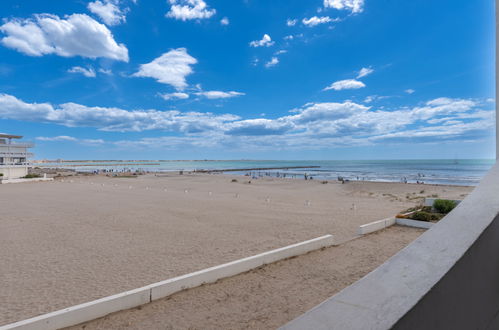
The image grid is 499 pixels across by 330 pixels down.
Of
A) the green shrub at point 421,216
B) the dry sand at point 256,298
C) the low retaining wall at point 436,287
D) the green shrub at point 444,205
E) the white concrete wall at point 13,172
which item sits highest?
the white concrete wall at point 13,172

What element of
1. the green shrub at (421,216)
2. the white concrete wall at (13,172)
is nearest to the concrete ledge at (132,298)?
the green shrub at (421,216)

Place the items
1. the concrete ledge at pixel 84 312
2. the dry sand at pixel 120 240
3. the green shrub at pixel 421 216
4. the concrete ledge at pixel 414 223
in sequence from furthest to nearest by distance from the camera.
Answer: the green shrub at pixel 421 216, the concrete ledge at pixel 414 223, the dry sand at pixel 120 240, the concrete ledge at pixel 84 312

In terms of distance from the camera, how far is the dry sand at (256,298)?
14.2ft

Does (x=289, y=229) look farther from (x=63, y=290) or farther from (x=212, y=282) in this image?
(x=63, y=290)

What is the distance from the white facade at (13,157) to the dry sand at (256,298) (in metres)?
40.6

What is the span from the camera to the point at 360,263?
6.91 metres

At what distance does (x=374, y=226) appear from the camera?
1013cm

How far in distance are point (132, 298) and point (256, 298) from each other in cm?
213

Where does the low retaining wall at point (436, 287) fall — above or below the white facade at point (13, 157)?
below

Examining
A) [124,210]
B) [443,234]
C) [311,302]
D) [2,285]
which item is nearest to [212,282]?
[311,302]

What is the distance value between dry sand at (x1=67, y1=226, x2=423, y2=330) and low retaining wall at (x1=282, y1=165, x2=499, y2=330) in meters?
2.82

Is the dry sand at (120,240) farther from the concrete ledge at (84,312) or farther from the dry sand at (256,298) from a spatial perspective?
the dry sand at (256,298)

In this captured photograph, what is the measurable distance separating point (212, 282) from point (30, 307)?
3.08m

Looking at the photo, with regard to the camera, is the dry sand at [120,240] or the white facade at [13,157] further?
the white facade at [13,157]
